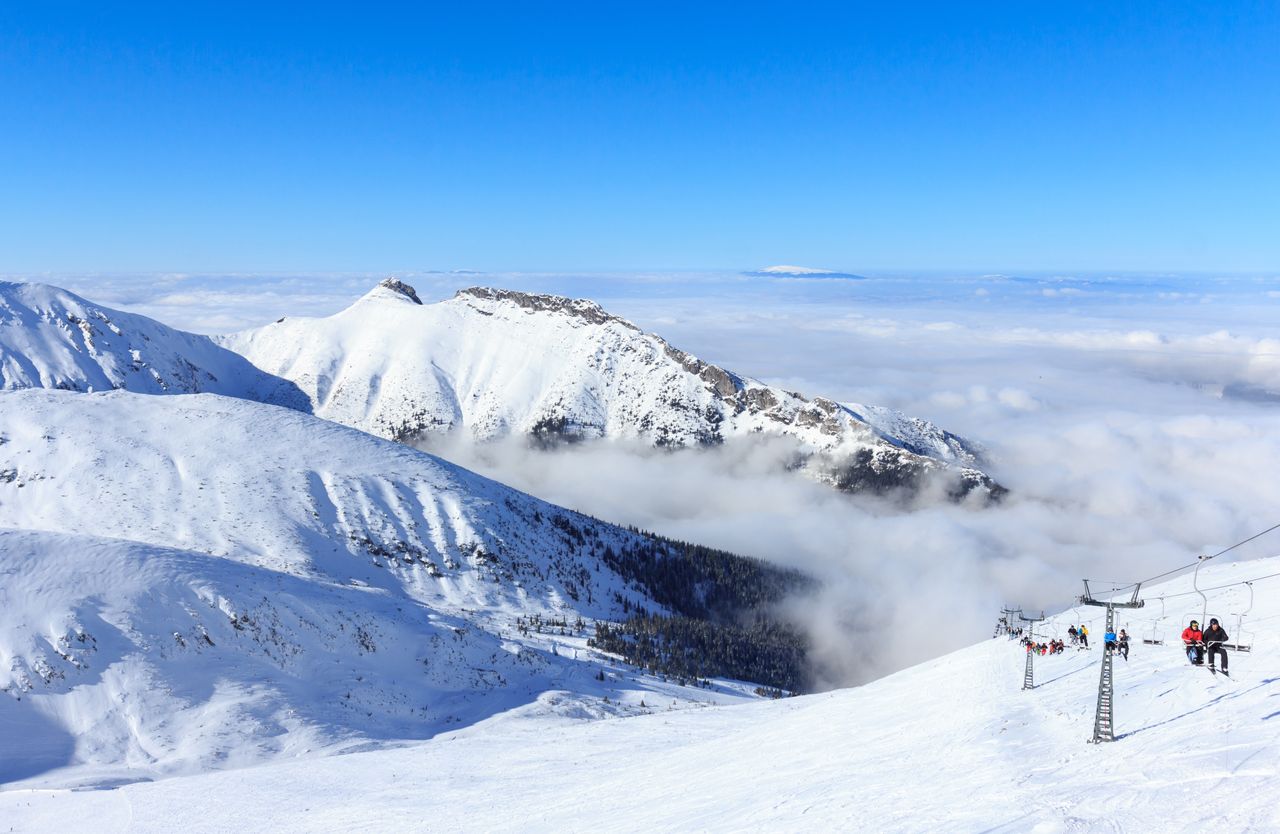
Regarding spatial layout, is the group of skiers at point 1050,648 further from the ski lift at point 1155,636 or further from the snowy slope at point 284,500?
the snowy slope at point 284,500

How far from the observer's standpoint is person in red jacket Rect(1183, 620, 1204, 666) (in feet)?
82.1

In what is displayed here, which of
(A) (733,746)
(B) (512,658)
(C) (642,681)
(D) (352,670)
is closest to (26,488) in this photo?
(D) (352,670)

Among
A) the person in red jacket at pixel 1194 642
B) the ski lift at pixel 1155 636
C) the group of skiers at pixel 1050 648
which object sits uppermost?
the person in red jacket at pixel 1194 642

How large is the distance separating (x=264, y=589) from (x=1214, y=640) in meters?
93.9

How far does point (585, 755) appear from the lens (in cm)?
4394

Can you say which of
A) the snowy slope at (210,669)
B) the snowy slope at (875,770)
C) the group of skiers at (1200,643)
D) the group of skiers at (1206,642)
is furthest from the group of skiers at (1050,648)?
the snowy slope at (210,669)

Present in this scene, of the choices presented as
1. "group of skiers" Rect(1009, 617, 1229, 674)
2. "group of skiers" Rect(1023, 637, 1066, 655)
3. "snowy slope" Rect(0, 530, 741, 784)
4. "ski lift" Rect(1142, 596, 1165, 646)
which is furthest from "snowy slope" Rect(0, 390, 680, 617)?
"group of skiers" Rect(1009, 617, 1229, 674)

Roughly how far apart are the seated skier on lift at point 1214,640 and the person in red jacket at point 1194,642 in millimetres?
221

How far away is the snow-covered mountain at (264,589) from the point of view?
68.6m

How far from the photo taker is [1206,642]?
24.7m

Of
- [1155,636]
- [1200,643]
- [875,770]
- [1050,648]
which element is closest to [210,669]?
[875,770]

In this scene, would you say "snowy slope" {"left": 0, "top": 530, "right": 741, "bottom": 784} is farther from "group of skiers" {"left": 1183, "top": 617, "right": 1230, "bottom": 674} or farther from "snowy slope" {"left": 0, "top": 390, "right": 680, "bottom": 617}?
"group of skiers" {"left": 1183, "top": 617, "right": 1230, "bottom": 674}

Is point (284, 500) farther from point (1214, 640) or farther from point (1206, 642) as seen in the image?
point (1214, 640)

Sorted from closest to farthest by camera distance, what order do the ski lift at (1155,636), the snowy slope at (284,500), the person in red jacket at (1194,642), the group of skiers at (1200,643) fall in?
the group of skiers at (1200,643)
the person in red jacket at (1194,642)
the ski lift at (1155,636)
the snowy slope at (284,500)
